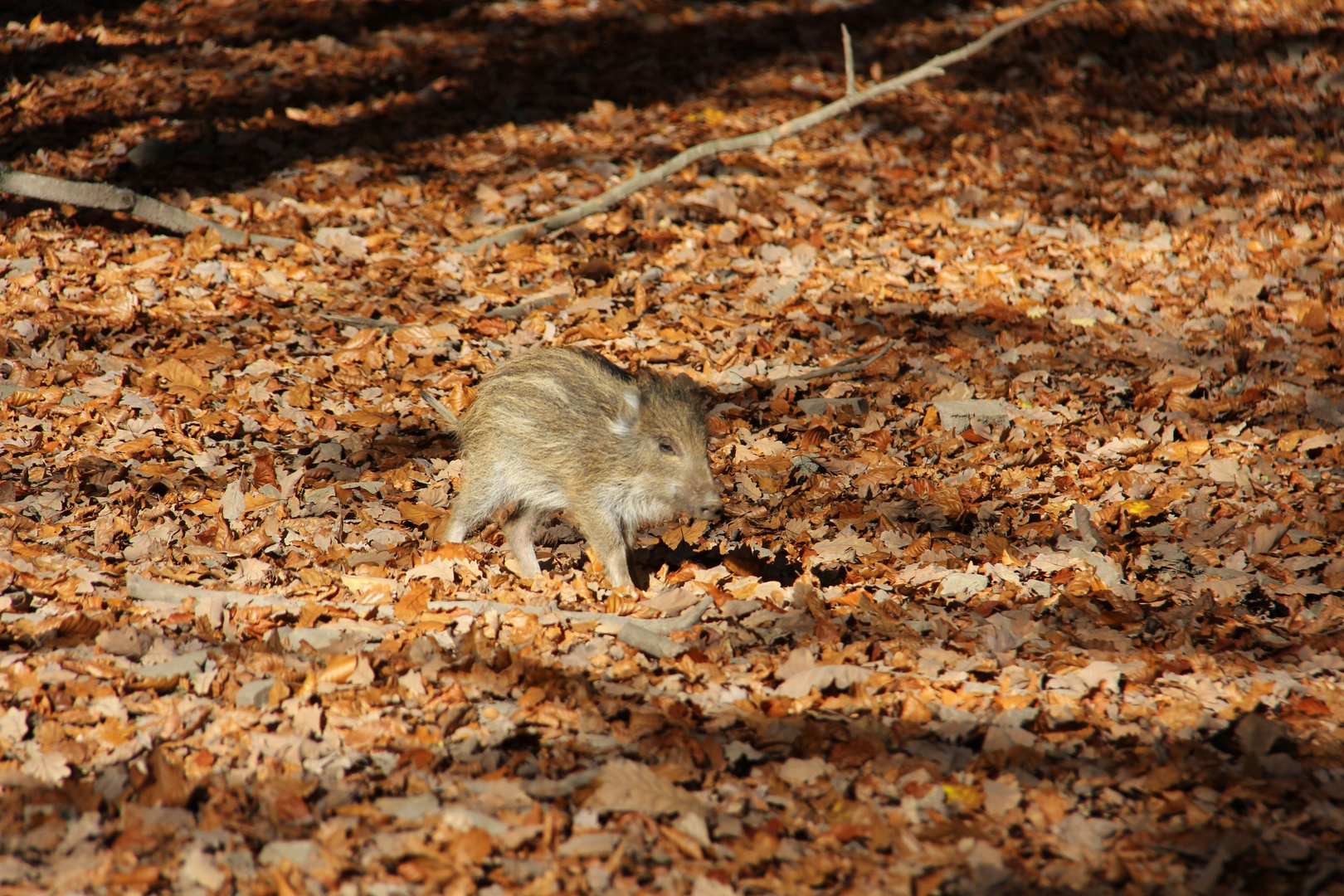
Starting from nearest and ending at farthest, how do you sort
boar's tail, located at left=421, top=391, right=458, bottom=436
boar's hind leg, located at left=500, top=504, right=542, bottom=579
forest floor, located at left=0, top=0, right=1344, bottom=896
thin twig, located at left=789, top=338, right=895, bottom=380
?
forest floor, located at left=0, top=0, right=1344, bottom=896 < boar's hind leg, located at left=500, top=504, right=542, bottom=579 < boar's tail, located at left=421, top=391, right=458, bottom=436 < thin twig, located at left=789, top=338, right=895, bottom=380

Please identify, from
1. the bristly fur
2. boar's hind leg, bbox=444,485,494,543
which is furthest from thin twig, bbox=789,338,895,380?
boar's hind leg, bbox=444,485,494,543

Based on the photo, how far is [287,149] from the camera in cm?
1066

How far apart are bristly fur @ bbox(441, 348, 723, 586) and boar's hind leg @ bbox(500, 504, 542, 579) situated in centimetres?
2

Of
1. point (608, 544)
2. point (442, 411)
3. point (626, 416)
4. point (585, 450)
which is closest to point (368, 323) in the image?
point (442, 411)

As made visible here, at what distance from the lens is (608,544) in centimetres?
600

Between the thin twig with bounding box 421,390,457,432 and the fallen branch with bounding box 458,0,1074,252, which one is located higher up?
the fallen branch with bounding box 458,0,1074,252

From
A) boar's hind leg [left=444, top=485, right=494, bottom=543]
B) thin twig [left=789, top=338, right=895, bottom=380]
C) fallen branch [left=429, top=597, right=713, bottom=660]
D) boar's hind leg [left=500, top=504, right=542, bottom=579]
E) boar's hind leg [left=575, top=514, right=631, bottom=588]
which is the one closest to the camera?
fallen branch [left=429, top=597, right=713, bottom=660]

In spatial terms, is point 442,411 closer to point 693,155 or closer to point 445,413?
point 445,413

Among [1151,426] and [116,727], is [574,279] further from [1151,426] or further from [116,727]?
[116,727]

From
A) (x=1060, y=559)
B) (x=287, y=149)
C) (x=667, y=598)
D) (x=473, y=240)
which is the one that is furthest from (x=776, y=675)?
(x=287, y=149)

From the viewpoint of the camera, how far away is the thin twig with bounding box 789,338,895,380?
7.69m

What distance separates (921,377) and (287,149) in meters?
7.46

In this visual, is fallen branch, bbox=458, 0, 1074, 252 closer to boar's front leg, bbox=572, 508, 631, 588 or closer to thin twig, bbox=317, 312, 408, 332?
thin twig, bbox=317, 312, 408, 332

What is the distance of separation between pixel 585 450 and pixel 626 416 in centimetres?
33
